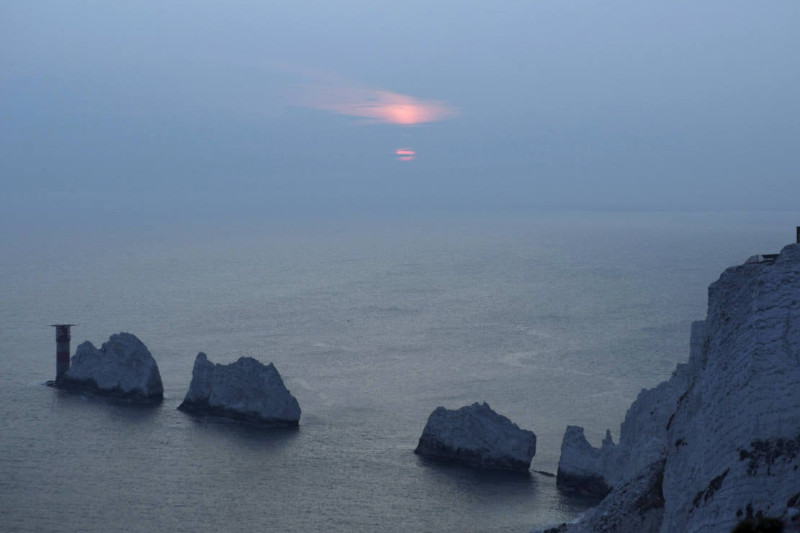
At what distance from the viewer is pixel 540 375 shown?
6919 cm

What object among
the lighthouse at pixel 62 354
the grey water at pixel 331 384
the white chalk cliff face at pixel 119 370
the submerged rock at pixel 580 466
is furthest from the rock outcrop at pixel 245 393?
the submerged rock at pixel 580 466

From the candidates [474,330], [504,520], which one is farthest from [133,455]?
[474,330]

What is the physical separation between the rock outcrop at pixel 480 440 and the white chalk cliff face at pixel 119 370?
21789mm

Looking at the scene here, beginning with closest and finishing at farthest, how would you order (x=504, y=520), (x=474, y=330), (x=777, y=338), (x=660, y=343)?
(x=777, y=338) → (x=504, y=520) → (x=660, y=343) → (x=474, y=330)

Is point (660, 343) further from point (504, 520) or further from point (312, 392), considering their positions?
point (504, 520)

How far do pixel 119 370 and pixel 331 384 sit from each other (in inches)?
555

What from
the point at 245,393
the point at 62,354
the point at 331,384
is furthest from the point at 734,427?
the point at 62,354

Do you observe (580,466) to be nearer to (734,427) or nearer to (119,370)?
(734,427)

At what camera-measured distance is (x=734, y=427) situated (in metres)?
16.8

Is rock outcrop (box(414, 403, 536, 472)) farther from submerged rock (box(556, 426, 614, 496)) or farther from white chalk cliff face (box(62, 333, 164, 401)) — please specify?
white chalk cliff face (box(62, 333, 164, 401))

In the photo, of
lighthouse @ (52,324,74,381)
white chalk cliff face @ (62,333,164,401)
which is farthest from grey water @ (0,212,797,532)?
lighthouse @ (52,324,74,381)

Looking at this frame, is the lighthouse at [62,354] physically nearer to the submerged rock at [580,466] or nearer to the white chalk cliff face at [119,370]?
the white chalk cliff face at [119,370]

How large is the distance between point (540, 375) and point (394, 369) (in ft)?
35.3

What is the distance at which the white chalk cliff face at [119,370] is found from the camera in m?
61.1
